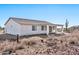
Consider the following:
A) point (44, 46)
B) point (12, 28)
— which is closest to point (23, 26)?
point (12, 28)

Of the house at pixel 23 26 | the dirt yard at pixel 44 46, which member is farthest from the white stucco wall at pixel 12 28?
the dirt yard at pixel 44 46

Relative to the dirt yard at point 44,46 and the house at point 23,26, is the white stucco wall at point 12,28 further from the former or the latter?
the dirt yard at point 44,46

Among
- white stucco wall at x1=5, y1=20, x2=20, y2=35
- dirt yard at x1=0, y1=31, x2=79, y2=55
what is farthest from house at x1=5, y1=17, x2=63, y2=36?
dirt yard at x1=0, y1=31, x2=79, y2=55

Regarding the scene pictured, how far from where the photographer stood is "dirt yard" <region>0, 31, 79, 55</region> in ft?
8.86

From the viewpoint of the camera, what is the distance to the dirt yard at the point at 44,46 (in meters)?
2.70

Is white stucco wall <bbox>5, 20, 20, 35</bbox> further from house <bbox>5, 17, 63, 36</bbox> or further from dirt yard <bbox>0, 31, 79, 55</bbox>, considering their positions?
dirt yard <bbox>0, 31, 79, 55</bbox>

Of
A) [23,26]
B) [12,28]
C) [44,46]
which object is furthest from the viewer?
[23,26]

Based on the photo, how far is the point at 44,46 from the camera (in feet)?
10.2

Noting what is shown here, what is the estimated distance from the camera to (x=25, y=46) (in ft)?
9.96

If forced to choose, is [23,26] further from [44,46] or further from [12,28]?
[44,46]

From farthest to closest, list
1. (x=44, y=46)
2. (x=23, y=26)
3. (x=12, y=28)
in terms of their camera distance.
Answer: (x=23, y=26)
(x=12, y=28)
(x=44, y=46)
